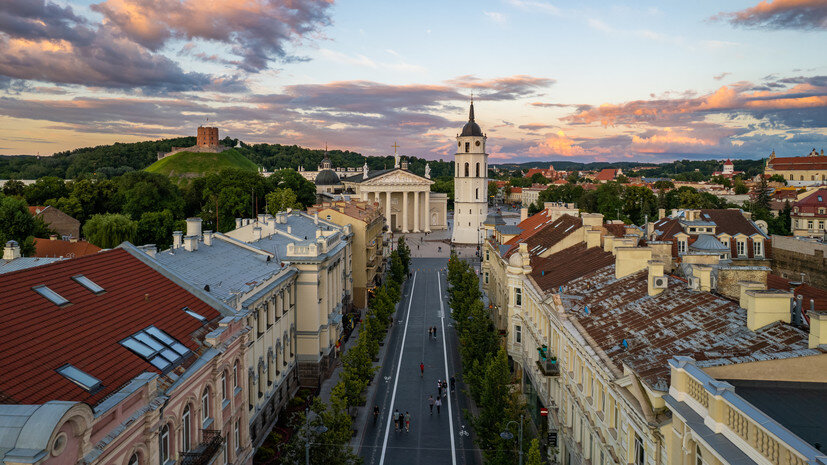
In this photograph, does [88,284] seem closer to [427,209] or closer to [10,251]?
[10,251]

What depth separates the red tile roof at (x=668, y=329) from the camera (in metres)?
15.9

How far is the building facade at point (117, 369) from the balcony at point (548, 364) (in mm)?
14186

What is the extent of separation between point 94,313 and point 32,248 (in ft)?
151

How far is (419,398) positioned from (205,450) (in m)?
21.1

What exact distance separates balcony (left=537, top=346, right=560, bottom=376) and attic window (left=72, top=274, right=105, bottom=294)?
19.6 m

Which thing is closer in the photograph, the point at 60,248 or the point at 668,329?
the point at 668,329

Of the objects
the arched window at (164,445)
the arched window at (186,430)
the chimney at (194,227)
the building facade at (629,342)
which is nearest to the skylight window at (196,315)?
the arched window at (186,430)

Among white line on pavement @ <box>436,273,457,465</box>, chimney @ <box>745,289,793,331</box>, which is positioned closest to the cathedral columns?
white line on pavement @ <box>436,273,457,465</box>

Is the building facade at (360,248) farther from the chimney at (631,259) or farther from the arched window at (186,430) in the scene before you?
the arched window at (186,430)

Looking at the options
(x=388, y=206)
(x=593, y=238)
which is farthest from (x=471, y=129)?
(x=593, y=238)

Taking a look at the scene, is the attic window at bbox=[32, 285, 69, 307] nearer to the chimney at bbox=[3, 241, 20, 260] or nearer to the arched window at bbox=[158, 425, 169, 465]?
the arched window at bbox=[158, 425, 169, 465]

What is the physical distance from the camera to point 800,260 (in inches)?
1912

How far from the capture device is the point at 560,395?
90.2ft

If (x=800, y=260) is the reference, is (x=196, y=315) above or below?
above
